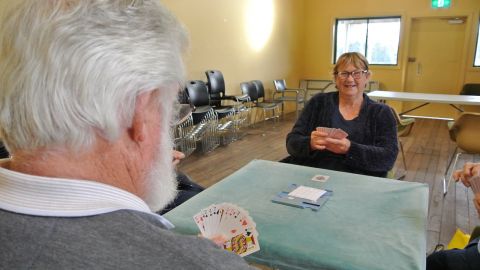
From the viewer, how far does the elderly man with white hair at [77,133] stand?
509 millimetres

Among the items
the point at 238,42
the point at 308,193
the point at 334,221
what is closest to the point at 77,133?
the point at 334,221

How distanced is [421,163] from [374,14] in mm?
4512

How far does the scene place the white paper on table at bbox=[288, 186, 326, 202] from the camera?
1529mm

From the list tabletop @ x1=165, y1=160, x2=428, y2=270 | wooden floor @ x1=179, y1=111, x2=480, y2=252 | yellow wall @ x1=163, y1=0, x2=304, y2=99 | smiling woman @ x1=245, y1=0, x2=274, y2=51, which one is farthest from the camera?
smiling woman @ x1=245, y1=0, x2=274, y2=51

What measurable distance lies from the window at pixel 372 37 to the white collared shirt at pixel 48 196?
27.3 ft

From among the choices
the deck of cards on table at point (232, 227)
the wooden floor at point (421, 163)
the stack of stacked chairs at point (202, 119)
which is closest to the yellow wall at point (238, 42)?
the stack of stacked chairs at point (202, 119)

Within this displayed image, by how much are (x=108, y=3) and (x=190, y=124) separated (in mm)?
4134

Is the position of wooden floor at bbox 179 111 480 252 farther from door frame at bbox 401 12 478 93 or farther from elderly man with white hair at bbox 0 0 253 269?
elderly man with white hair at bbox 0 0 253 269

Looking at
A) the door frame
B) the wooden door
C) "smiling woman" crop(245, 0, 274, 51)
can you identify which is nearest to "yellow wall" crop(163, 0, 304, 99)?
"smiling woman" crop(245, 0, 274, 51)

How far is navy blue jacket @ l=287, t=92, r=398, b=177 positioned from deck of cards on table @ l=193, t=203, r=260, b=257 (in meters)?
1.14

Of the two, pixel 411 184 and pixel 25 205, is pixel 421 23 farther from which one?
pixel 25 205

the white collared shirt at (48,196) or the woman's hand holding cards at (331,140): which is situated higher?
the white collared shirt at (48,196)

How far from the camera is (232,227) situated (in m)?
1.18

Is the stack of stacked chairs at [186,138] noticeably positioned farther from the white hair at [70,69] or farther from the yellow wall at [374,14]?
the yellow wall at [374,14]
